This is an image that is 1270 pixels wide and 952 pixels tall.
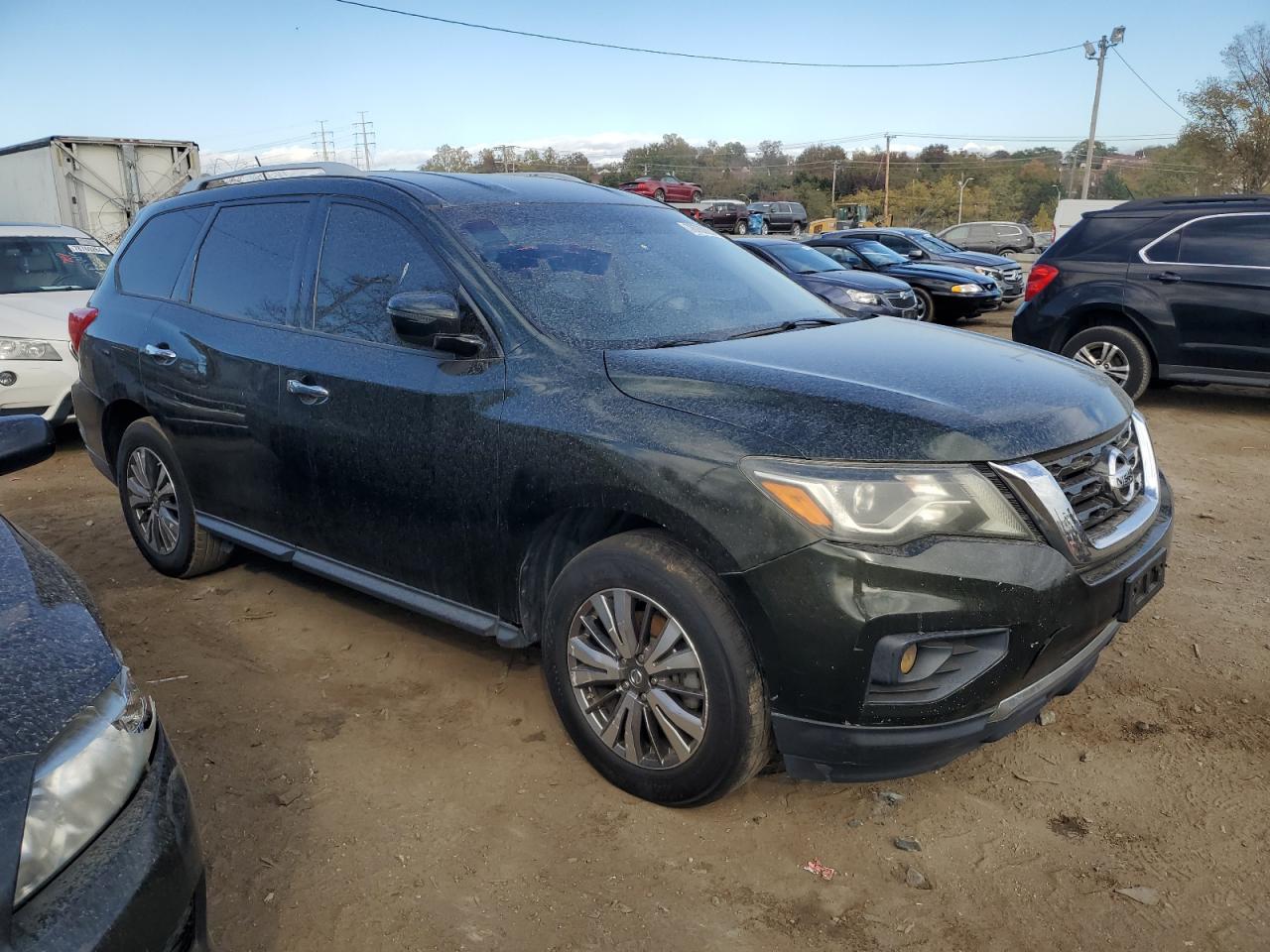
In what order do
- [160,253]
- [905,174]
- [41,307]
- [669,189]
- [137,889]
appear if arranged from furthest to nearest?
[905,174]
[669,189]
[41,307]
[160,253]
[137,889]

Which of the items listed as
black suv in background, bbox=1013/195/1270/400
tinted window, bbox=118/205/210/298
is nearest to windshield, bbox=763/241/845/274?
black suv in background, bbox=1013/195/1270/400

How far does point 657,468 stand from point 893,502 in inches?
24.7

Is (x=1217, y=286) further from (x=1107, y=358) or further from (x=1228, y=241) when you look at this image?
(x=1107, y=358)

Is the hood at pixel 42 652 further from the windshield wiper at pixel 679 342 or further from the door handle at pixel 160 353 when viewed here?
the door handle at pixel 160 353

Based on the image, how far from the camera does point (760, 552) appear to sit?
7.96 feet

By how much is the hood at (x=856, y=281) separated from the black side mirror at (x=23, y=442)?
31.5 feet

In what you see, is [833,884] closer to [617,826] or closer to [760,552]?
[617,826]

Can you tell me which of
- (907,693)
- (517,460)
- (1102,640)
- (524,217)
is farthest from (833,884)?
(524,217)

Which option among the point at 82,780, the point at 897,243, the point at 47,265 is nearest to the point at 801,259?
the point at 897,243

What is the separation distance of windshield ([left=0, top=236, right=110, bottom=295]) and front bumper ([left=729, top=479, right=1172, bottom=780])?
27.3 feet

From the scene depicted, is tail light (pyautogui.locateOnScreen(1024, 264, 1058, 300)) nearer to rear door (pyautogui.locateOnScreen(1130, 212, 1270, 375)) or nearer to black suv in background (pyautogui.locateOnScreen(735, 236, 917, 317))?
rear door (pyautogui.locateOnScreen(1130, 212, 1270, 375))

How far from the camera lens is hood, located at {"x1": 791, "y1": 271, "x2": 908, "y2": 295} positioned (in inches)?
445

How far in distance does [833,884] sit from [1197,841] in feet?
3.36

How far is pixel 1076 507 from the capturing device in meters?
2.59
